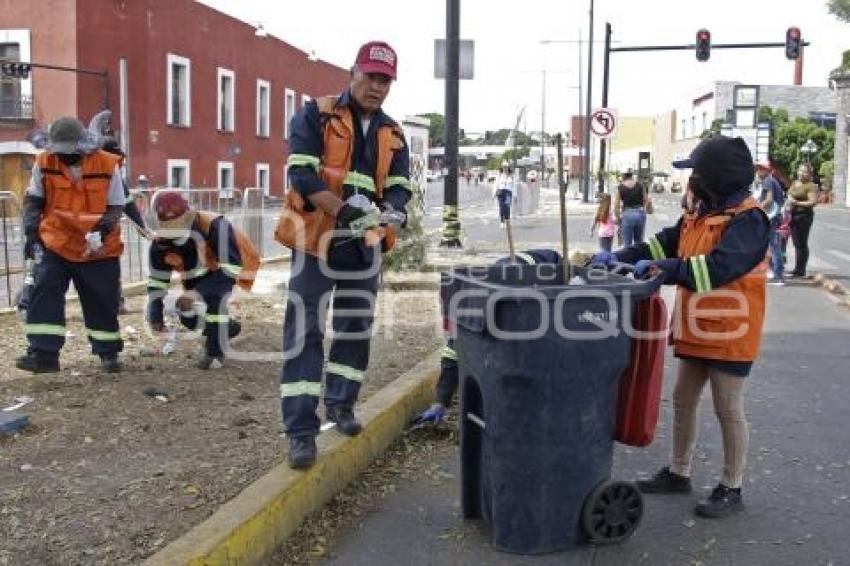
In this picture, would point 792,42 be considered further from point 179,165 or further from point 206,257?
point 206,257

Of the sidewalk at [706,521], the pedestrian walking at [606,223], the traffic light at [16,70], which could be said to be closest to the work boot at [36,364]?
the sidewalk at [706,521]

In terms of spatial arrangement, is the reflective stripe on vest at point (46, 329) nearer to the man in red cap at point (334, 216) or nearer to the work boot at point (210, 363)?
the work boot at point (210, 363)

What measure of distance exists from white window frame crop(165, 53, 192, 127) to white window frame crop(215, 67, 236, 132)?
7.73 feet

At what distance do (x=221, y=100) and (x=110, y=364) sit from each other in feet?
107

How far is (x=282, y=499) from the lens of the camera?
3.83 m

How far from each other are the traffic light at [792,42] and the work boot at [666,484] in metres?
23.4

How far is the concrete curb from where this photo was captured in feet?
11.0

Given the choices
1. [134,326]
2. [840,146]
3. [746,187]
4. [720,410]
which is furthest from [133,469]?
[840,146]

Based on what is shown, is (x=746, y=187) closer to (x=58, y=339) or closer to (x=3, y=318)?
(x=58, y=339)

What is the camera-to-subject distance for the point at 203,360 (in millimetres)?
6277

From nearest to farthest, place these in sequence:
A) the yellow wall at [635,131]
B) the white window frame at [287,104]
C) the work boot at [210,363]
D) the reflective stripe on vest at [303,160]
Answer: the reflective stripe on vest at [303,160] → the work boot at [210,363] → the white window frame at [287,104] → the yellow wall at [635,131]

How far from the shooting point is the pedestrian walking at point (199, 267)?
6.31m

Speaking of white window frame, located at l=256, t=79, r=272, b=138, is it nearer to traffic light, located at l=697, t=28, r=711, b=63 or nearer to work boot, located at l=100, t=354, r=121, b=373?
traffic light, located at l=697, t=28, r=711, b=63

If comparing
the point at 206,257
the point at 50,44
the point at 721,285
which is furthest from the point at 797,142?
the point at 721,285
